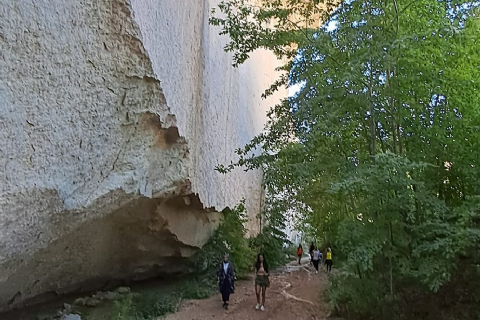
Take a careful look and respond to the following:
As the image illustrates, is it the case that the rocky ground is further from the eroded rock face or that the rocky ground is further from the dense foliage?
the dense foliage

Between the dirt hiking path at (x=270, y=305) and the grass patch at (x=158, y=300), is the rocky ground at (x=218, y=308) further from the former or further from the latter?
the grass patch at (x=158, y=300)

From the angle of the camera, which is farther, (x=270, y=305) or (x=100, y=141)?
(x=270, y=305)

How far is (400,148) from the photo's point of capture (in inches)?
307

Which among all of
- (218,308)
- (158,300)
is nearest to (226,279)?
(218,308)

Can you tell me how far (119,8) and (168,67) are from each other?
207 centimetres

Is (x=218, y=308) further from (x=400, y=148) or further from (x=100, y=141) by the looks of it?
(x=400, y=148)

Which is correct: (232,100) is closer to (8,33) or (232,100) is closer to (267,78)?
(267,78)

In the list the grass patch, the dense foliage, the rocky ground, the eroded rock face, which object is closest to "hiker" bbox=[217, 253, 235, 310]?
the rocky ground

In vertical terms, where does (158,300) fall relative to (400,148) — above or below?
below

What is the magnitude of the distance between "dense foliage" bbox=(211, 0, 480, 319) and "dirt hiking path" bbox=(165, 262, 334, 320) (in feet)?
3.42

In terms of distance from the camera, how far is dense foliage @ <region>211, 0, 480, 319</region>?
21.2ft

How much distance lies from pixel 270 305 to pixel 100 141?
208 inches

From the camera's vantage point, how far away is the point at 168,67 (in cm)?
953

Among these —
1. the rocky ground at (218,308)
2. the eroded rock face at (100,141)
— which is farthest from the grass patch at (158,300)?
the eroded rock face at (100,141)
